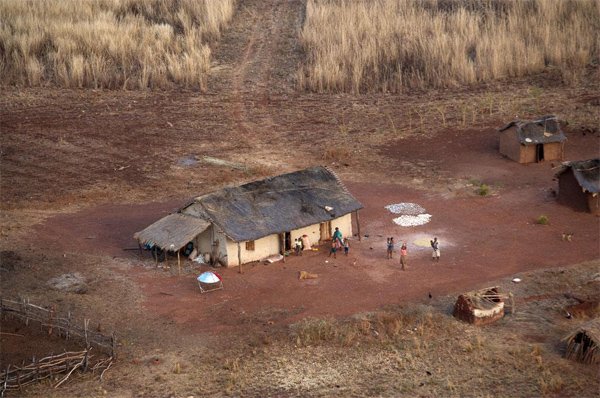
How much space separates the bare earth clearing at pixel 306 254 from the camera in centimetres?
2284

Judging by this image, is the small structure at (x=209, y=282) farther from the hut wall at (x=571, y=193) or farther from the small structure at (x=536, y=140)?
the small structure at (x=536, y=140)

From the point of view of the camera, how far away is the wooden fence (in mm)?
21938

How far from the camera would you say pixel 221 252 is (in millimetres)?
28719

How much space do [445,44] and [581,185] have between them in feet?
56.3

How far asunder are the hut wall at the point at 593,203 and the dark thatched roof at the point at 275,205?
8.06m

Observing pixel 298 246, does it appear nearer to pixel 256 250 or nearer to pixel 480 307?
pixel 256 250

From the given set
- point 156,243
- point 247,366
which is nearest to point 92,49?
point 156,243

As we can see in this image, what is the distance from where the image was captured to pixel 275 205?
2945 cm

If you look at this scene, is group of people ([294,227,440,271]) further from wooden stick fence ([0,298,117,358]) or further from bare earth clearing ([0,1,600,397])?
wooden stick fence ([0,298,117,358])

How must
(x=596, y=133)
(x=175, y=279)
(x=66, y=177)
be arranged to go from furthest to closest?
(x=596, y=133) → (x=66, y=177) → (x=175, y=279)

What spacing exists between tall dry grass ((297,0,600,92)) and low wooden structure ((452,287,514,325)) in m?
22.0

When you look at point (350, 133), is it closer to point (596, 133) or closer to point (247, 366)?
point (596, 133)

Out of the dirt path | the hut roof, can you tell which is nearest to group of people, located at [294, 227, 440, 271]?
the hut roof

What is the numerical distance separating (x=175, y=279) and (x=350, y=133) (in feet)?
52.0
